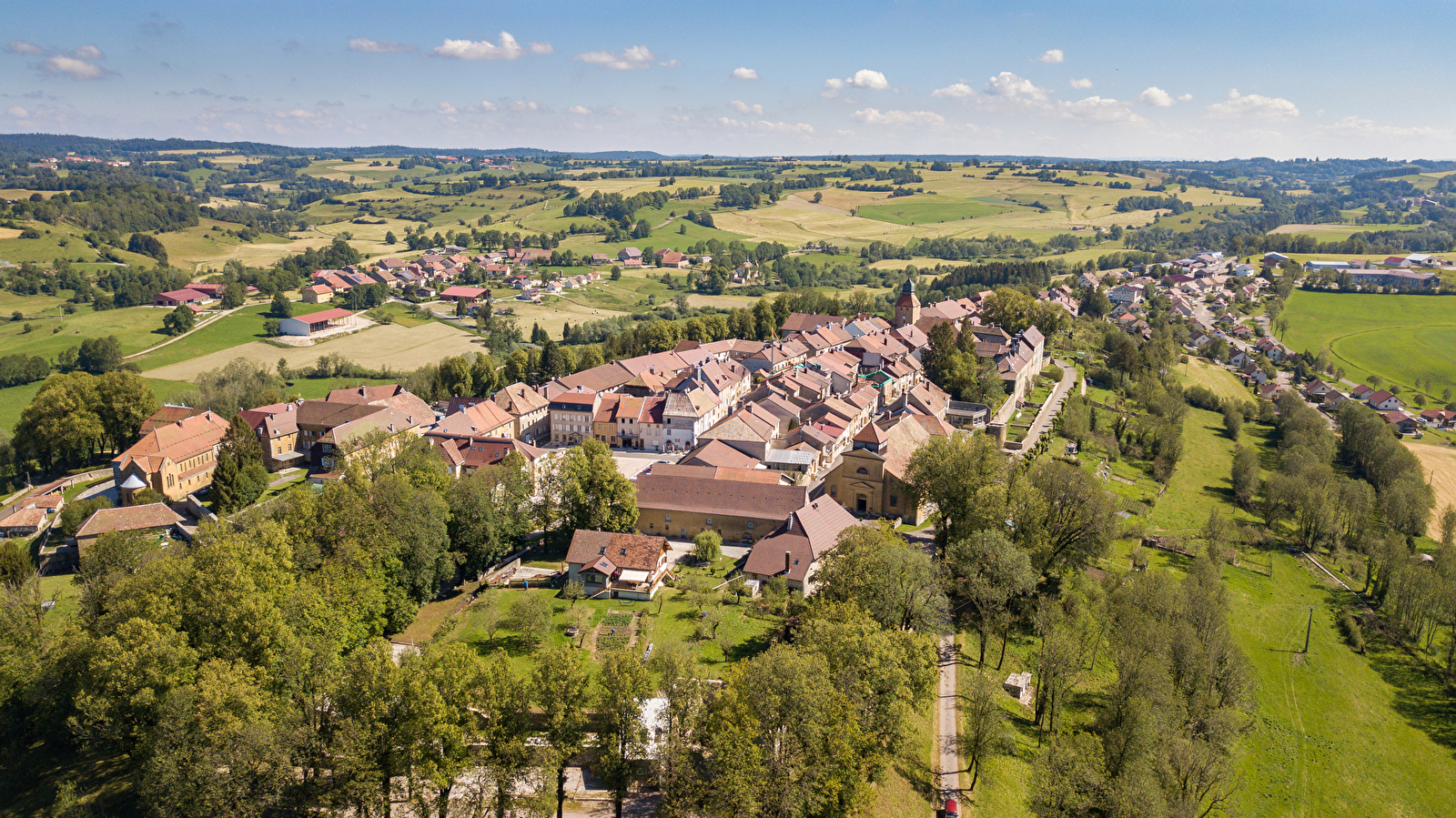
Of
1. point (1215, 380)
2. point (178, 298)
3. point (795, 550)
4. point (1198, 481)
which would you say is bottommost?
point (1198, 481)

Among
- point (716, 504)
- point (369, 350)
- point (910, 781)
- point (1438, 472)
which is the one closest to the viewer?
point (910, 781)

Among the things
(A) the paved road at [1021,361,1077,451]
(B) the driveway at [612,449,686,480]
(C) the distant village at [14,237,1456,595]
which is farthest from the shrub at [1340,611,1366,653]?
(B) the driveway at [612,449,686,480]

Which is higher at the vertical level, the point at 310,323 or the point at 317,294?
the point at 317,294

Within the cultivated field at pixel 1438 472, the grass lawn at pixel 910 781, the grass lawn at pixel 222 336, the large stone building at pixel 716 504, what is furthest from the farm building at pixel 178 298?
the cultivated field at pixel 1438 472

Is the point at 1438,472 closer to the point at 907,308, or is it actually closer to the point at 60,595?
the point at 907,308

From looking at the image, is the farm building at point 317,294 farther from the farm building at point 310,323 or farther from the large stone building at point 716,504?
the large stone building at point 716,504

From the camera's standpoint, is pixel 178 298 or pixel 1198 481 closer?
pixel 1198 481

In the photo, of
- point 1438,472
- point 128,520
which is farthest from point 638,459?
point 1438,472

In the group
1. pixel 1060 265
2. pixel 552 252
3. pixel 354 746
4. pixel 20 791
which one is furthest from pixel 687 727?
pixel 552 252
